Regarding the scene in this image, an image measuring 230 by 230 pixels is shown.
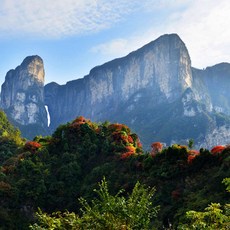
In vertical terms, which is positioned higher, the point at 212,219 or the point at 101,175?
the point at 212,219

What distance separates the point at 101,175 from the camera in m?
38.1

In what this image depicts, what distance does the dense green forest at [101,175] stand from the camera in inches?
1104

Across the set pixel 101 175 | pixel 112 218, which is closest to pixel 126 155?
pixel 101 175

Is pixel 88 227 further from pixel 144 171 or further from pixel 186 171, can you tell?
pixel 144 171

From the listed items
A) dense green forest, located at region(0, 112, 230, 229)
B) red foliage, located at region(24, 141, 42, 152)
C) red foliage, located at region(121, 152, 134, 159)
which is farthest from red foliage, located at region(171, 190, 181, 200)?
red foliage, located at region(24, 141, 42, 152)

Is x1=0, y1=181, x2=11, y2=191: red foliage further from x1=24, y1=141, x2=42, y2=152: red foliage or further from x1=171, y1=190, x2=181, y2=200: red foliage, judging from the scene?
x1=171, y1=190, x2=181, y2=200: red foliage

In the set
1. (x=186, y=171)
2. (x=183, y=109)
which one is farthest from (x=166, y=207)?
(x=183, y=109)

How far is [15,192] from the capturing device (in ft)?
120

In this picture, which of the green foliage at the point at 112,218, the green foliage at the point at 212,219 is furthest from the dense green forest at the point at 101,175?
the green foliage at the point at 212,219

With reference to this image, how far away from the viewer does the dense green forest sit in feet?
92.0

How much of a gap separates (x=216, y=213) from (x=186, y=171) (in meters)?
23.4

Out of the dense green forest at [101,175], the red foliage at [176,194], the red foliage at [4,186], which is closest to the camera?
the dense green forest at [101,175]

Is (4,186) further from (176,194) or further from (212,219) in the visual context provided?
(212,219)

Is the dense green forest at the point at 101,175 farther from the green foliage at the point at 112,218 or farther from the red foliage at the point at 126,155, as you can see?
the green foliage at the point at 112,218
